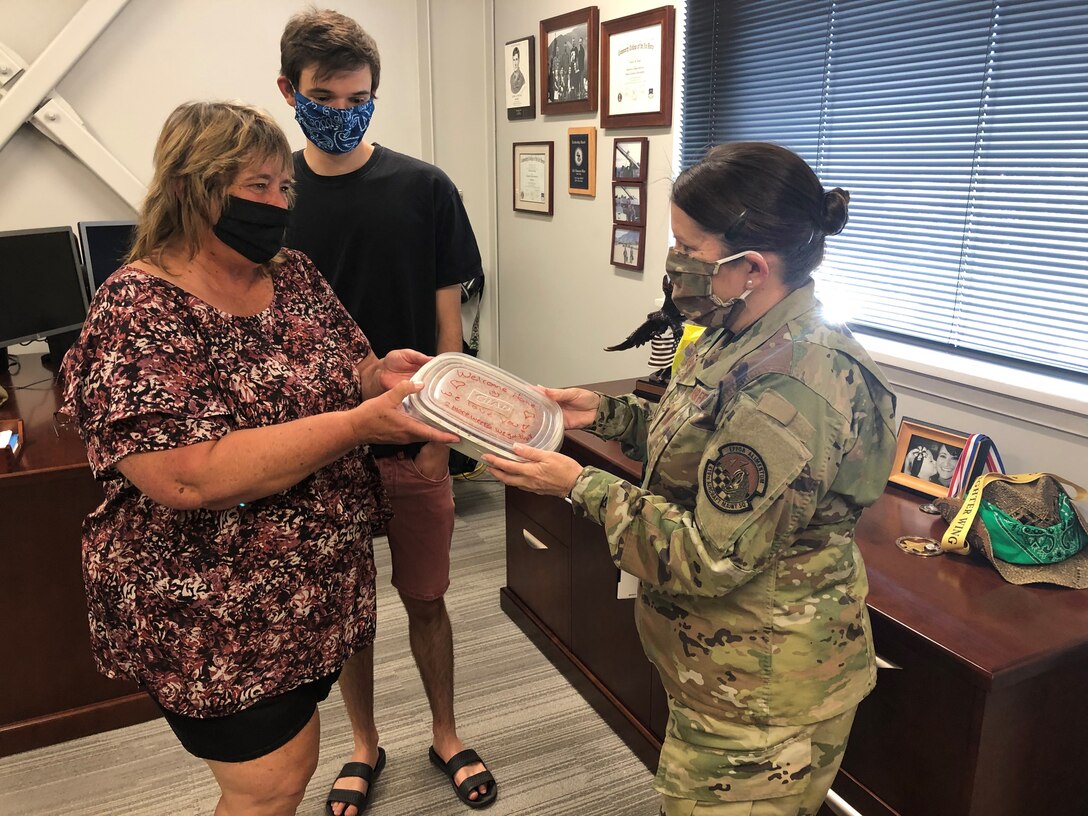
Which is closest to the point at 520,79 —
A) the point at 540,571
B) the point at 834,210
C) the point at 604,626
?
the point at 540,571

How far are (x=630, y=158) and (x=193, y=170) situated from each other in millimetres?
2013

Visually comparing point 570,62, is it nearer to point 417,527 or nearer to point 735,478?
point 417,527

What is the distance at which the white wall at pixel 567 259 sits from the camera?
2.86 metres

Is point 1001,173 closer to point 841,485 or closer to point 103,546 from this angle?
point 841,485

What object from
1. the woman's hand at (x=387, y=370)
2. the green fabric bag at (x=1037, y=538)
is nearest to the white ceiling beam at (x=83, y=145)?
the woman's hand at (x=387, y=370)

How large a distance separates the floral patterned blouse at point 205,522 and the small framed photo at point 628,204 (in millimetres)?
1794

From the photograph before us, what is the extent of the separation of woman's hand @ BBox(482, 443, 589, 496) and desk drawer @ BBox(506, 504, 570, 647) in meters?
1.16

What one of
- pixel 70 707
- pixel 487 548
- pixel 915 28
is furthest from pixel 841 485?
pixel 487 548

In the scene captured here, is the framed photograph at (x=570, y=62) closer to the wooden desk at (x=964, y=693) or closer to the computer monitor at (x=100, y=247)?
the computer monitor at (x=100, y=247)

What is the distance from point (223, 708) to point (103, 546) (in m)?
0.31

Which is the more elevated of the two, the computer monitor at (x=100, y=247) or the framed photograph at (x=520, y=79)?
the framed photograph at (x=520, y=79)

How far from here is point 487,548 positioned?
3416 millimetres

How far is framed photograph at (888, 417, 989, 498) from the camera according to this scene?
178 centimetres

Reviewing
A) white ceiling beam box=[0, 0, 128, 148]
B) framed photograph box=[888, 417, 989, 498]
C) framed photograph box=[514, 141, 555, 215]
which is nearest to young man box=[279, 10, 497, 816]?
framed photograph box=[888, 417, 989, 498]
